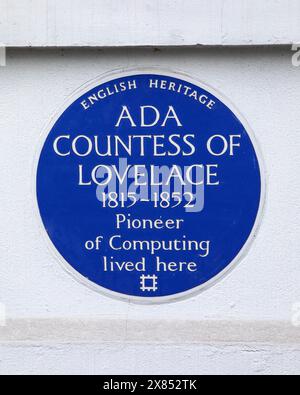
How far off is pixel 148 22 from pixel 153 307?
A: 4.63 ft

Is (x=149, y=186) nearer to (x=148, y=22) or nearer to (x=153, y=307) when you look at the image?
(x=153, y=307)

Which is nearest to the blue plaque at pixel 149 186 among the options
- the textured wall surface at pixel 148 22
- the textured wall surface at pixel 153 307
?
the textured wall surface at pixel 153 307

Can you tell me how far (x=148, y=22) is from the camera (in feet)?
10.6

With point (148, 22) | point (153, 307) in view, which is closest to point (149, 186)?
point (153, 307)

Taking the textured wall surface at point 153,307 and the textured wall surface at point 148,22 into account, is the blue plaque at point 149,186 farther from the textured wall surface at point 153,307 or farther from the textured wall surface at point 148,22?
the textured wall surface at point 148,22

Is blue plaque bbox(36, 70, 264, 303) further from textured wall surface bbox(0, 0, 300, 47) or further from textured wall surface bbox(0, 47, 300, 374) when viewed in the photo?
textured wall surface bbox(0, 0, 300, 47)

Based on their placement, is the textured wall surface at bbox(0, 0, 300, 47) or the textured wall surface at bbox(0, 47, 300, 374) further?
the textured wall surface at bbox(0, 47, 300, 374)

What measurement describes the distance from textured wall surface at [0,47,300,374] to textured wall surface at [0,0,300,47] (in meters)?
0.10

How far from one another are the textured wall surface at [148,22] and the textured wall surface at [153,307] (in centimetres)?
10

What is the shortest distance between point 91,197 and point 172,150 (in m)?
0.47

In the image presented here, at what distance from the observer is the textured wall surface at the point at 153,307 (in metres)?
3.35

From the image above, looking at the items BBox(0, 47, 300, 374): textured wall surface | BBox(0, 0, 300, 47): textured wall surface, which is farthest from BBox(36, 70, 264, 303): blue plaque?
BBox(0, 0, 300, 47): textured wall surface

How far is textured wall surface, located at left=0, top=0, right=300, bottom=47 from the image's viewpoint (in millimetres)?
3219
